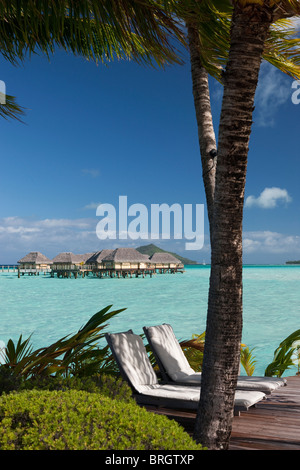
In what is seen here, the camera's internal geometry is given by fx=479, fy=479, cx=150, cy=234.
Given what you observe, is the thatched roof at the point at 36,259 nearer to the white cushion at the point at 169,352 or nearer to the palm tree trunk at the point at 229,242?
the white cushion at the point at 169,352

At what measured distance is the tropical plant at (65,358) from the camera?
4490 millimetres

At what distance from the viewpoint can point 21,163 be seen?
206 feet

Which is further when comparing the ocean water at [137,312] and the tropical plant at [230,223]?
the ocean water at [137,312]

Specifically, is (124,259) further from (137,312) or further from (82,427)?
(82,427)

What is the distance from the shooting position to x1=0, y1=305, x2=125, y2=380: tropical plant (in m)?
4.49

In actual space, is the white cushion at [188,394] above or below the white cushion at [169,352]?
below

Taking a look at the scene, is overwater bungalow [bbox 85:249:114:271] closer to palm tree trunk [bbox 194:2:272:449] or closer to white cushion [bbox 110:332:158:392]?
white cushion [bbox 110:332:158:392]

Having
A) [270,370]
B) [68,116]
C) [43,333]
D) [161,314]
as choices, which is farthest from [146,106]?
[270,370]

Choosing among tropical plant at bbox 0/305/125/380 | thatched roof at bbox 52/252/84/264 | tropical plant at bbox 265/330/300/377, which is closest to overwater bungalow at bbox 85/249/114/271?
thatched roof at bbox 52/252/84/264

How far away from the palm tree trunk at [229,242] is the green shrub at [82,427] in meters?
0.70

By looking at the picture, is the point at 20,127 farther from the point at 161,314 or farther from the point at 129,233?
the point at 161,314

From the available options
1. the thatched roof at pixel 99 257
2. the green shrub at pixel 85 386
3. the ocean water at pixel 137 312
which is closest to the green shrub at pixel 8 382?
the green shrub at pixel 85 386

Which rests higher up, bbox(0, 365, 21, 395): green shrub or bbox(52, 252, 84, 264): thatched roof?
bbox(52, 252, 84, 264): thatched roof

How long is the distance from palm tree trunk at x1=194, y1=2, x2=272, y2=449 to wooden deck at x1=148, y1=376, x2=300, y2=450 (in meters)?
0.63
